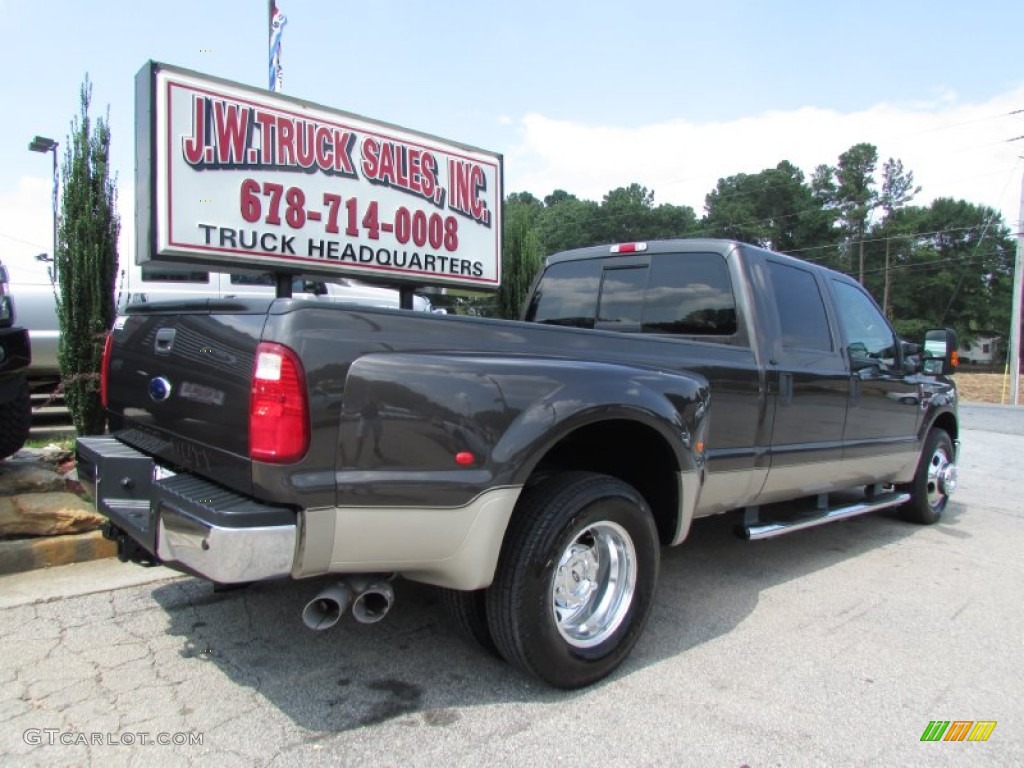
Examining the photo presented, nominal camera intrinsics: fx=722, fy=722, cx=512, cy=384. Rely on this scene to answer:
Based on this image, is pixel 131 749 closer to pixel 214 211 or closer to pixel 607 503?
pixel 607 503

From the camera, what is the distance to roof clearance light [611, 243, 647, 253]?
14.7ft

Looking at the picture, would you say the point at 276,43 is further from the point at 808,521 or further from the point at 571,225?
the point at 571,225

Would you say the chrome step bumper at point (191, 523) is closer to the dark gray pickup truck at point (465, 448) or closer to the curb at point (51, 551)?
the dark gray pickup truck at point (465, 448)

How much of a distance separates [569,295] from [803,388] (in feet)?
5.18

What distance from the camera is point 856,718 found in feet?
9.11

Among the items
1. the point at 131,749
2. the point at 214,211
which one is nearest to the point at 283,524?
the point at 131,749

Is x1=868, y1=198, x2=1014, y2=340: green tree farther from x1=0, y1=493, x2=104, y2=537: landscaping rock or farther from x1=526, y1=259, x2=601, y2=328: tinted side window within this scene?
x1=0, y1=493, x2=104, y2=537: landscaping rock

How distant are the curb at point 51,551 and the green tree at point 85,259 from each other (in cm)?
173

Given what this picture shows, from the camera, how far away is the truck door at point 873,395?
4.75m

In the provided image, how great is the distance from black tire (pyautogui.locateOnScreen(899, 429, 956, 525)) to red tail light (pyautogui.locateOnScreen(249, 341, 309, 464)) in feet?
17.0

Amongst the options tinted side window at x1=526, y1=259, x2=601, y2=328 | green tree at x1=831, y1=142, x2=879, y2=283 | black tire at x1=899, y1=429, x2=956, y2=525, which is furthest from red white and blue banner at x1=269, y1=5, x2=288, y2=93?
green tree at x1=831, y1=142, x2=879, y2=283

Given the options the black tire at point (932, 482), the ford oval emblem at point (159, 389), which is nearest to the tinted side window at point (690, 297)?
the ford oval emblem at point (159, 389)

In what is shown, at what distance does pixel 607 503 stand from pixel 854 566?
265 centimetres

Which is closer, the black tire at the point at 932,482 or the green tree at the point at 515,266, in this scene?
the black tire at the point at 932,482
